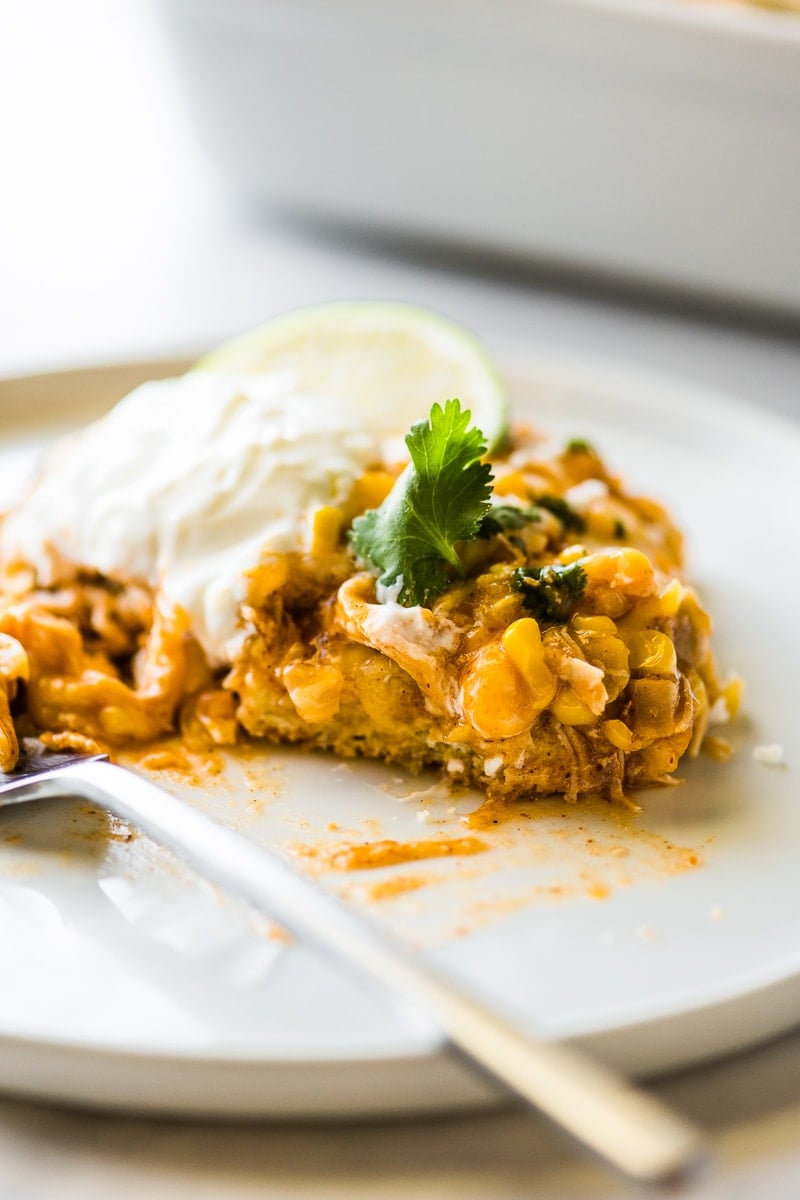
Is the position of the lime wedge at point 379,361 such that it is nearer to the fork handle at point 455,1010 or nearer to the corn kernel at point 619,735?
the corn kernel at point 619,735

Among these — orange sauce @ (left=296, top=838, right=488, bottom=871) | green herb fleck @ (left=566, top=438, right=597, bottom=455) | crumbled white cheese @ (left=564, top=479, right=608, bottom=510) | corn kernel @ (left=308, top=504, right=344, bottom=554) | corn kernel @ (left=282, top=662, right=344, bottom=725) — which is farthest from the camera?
green herb fleck @ (left=566, top=438, right=597, bottom=455)

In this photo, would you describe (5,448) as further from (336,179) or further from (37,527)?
(336,179)

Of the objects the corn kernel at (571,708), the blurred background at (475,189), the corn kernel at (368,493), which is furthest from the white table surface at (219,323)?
the corn kernel at (368,493)

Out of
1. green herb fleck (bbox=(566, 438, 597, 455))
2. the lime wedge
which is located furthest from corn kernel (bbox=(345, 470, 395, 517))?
green herb fleck (bbox=(566, 438, 597, 455))

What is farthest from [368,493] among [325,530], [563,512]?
[563,512]

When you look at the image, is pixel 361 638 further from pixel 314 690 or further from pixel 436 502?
pixel 436 502

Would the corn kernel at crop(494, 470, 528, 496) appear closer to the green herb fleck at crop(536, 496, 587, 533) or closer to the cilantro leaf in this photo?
the green herb fleck at crop(536, 496, 587, 533)

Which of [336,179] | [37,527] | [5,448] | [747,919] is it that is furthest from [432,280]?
[747,919]
